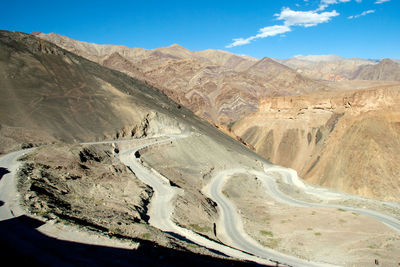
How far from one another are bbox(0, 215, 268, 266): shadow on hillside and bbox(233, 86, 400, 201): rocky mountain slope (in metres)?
47.2

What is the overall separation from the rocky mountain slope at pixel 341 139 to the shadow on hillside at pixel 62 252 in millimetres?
47152

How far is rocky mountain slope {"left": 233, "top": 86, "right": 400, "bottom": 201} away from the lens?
55.2 metres

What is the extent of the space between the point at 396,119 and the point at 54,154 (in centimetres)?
5938

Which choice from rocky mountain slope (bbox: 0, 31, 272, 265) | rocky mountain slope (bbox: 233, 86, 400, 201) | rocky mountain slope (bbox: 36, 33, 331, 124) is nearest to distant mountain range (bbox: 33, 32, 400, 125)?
rocky mountain slope (bbox: 36, 33, 331, 124)

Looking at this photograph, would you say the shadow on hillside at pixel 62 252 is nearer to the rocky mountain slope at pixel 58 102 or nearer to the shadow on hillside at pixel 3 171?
the shadow on hillside at pixel 3 171

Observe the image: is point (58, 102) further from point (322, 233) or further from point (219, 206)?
point (322, 233)

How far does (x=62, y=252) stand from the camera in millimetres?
13195

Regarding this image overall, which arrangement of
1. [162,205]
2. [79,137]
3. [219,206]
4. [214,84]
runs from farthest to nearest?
[214,84], [79,137], [219,206], [162,205]

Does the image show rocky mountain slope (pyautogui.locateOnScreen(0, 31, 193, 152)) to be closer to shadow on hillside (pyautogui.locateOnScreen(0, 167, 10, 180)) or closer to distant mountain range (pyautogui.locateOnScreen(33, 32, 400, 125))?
shadow on hillside (pyautogui.locateOnScreen(0, 167, 10, 180))

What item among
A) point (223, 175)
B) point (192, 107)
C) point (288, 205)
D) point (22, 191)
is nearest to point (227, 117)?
point (192, 107)

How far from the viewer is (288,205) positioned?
125ft

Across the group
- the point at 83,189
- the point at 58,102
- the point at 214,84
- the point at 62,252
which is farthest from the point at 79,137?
the point at 214,84

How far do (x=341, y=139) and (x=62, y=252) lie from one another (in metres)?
64.8

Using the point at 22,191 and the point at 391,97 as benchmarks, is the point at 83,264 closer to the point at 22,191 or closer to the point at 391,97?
the point at 22,191
